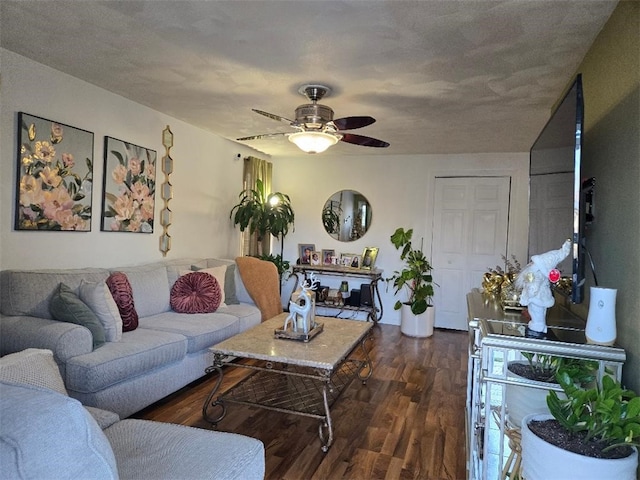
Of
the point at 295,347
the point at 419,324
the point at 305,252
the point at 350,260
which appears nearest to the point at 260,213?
the point at 305,252

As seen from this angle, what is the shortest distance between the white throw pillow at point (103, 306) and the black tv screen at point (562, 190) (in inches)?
102

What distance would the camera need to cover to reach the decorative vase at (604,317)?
4.91 feet

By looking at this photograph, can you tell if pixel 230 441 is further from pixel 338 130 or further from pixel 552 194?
pixel 338 130

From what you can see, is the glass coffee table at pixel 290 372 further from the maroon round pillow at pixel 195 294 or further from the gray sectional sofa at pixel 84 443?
the gray sectional sofa at pixel 84 443

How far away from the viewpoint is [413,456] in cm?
229

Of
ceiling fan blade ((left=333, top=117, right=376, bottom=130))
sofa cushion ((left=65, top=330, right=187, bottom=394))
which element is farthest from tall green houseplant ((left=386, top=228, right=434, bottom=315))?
sofa cushion ((left=65, top=330, right=187, bottom=394))

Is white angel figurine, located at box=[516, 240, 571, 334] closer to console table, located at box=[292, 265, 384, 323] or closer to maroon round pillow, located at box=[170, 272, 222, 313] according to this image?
maroon round pillow, located at box=[170, 272, 222, 313]

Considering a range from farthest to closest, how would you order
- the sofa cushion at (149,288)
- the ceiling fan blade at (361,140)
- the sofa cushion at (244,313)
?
the sofa cushion at (244,313)
the sofa cushion at (149,288)
the ceiling fan blade at (361,140)

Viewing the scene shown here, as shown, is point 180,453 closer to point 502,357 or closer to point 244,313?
point 502,357

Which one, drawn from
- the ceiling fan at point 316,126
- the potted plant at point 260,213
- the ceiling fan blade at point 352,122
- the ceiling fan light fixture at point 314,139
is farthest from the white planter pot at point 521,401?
the potted plant at point 260,213

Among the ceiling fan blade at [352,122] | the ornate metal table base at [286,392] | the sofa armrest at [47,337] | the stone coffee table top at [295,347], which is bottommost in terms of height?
the ornate metal table base at [286,392]

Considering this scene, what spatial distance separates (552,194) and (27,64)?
3373 mm

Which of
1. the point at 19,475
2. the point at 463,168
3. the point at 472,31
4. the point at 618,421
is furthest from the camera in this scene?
the point at 463,168

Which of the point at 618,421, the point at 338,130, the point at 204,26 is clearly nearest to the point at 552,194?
the point at 618,421
